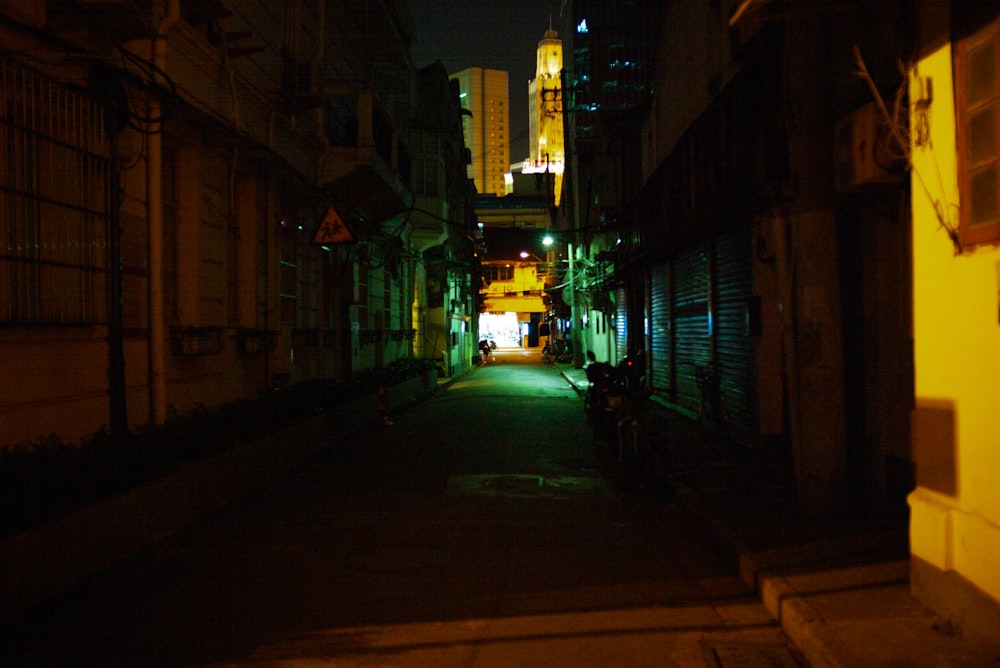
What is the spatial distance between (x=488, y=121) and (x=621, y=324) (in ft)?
382

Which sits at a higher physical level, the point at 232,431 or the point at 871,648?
the point at 232,431

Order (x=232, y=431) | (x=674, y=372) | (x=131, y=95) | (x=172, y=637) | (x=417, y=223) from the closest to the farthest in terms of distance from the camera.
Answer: (x=172, y=637), (x=131, y=95), (x=232, y=431), (x=674, y=372), (x=417, y=223)

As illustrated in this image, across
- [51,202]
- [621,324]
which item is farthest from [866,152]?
[621,324]

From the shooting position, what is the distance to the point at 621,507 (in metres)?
8.70

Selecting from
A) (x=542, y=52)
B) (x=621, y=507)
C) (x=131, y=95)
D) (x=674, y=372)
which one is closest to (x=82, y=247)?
(x=131, y=95)

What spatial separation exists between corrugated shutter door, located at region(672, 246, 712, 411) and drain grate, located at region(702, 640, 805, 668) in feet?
29.2

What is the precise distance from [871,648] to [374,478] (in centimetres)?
717

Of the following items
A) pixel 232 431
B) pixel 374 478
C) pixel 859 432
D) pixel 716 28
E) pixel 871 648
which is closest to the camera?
pixel 871 648

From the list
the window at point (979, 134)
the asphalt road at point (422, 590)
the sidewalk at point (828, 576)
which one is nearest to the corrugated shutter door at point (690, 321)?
the sidewalk at point (828, 576)

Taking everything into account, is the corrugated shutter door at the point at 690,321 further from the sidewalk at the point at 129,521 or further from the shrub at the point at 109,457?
the shrub at the point at 109,457

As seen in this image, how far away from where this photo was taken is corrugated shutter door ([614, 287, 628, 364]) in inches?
964

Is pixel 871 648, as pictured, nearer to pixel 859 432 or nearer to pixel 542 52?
pixel 859 432

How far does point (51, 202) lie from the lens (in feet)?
23.2

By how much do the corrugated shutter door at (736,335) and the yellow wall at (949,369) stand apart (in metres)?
5.46
